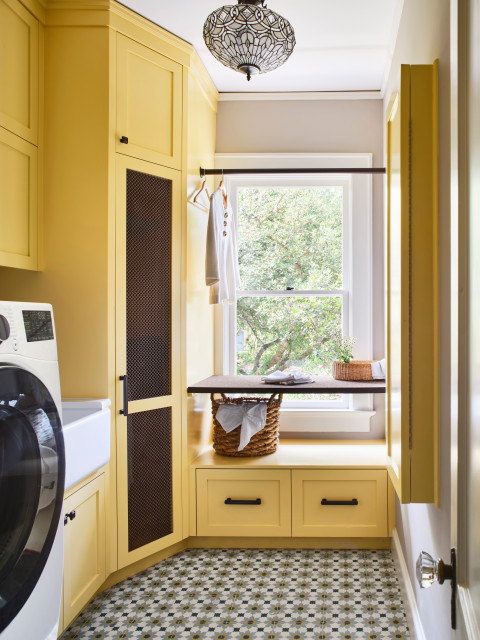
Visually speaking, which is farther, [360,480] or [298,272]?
[298,272]

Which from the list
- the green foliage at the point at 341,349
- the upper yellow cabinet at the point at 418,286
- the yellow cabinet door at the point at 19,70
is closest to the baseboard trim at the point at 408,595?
the upper yellow cabinet at the point at 418,286

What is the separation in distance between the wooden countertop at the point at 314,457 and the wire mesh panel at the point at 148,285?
0.58m

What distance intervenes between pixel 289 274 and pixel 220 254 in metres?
0.66

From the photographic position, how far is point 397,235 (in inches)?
67.9

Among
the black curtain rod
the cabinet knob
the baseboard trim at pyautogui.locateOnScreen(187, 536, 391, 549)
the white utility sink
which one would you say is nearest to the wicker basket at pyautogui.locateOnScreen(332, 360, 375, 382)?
the baseboard trim at pyautogui.locateOnScreen(187, 536, 391, 549)

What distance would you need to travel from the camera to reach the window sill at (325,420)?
3.37 meters

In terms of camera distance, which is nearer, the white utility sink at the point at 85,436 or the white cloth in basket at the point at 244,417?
the white utility sink at the point at 85,436

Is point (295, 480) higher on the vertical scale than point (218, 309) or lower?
lower

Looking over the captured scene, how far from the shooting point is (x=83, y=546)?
213 centimetres

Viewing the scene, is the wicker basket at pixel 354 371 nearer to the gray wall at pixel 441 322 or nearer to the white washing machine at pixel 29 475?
the gray wall at pixel 441 322

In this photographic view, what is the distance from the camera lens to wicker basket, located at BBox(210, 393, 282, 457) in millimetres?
2977

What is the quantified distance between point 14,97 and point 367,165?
2.15 metres

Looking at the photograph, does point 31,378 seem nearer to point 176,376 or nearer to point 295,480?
point 176,376

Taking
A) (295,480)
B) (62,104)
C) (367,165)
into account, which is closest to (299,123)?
(367,165)
